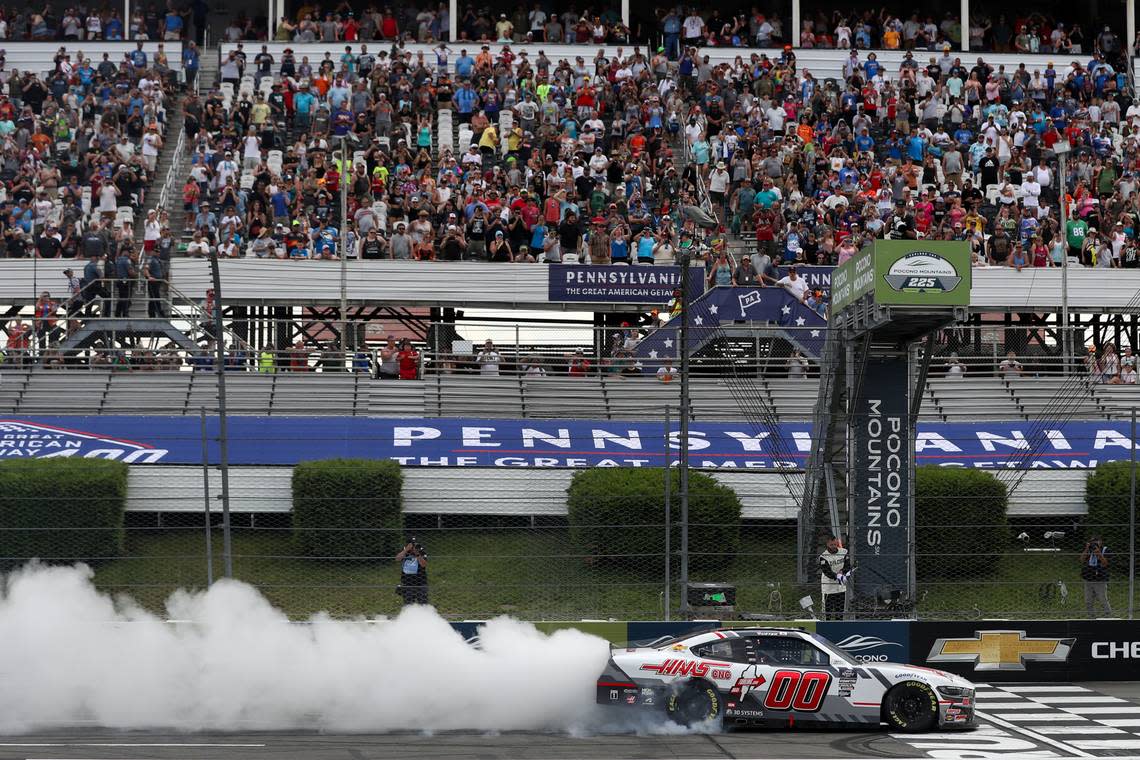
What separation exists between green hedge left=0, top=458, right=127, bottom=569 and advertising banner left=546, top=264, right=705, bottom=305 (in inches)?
400

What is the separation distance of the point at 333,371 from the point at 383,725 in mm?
10860

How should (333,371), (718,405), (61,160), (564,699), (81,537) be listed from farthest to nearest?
(61,160) < (333,371) < (718,405) < (81,537) < (564,699)

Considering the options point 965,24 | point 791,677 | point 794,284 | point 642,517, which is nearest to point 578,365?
point 794,284

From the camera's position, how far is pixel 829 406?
18906 mm

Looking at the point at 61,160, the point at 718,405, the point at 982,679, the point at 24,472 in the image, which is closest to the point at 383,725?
the point at 24,472

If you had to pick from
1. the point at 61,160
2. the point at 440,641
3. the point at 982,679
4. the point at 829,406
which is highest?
the point at 61,160

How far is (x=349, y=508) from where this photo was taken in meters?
17.3

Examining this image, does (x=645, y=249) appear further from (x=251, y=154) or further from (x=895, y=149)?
(x=251, y=154)

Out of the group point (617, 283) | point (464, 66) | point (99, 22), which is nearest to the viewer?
point (617, 283)

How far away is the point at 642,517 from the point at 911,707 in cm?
483

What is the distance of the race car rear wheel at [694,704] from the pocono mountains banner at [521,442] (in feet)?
20.9

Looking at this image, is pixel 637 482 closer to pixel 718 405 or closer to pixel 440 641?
pixel 718 405

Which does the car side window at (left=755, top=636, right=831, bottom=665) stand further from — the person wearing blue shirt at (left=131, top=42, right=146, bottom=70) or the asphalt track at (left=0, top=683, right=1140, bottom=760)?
the person wearing blue shirt at (left=131, top=42, right=146, bottom=70)

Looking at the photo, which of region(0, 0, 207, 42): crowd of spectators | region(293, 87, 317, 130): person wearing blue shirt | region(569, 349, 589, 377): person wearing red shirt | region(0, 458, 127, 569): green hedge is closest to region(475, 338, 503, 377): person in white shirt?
region(569, 349, 589, 377): person wearing red shirt
